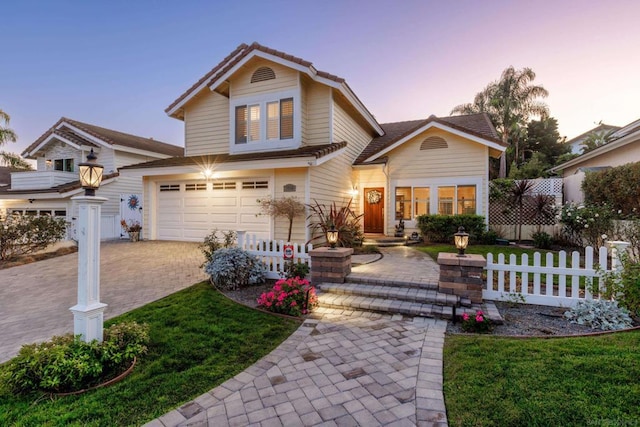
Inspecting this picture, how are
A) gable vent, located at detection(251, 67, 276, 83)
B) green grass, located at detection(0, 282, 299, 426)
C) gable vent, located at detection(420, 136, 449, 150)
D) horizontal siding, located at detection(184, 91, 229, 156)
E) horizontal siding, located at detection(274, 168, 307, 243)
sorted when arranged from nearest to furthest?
green grass, located at detection(0, 282, 299, 426) → horizontal siding, located at detection(274, 168, 307, 243) → gable vent, located at detection(251, 67, 276, 83) → gable vent, located at detection(420, 136, 449, 150) → horizontal siding, located at detection(184, 91, 229, 156)

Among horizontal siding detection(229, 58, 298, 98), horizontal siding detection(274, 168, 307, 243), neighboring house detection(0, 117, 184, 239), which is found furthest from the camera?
neighboring house detection(0, 117, 184, 239)

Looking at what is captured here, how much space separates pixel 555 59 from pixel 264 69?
37.6ft

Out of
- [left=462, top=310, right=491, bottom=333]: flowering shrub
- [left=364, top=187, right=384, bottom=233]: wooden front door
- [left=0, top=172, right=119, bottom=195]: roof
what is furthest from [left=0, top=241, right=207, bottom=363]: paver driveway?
[left=364, top=187, right=384, bottom=233]: wooden front door

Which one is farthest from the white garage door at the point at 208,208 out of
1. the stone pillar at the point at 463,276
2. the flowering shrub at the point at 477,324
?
the flowering shrub at the point at 477,324

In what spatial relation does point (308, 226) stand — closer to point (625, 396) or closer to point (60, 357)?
point (60, 357)

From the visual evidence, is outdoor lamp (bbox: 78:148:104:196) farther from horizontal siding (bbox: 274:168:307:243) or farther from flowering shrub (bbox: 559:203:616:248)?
flowering shrub (bbox: 559:203:616:248)

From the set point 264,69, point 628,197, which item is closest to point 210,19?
point 264,69

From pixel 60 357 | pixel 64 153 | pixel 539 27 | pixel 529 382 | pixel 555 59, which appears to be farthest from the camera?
pixel 64 153

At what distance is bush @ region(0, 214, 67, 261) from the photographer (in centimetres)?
845

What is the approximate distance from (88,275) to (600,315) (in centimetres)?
640

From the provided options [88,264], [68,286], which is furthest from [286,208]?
[88,264]

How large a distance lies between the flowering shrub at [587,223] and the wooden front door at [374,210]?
6.39 meters

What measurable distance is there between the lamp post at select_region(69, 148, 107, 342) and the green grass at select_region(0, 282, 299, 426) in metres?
0.63

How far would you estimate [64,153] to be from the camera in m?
15.9
